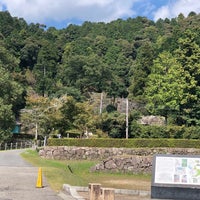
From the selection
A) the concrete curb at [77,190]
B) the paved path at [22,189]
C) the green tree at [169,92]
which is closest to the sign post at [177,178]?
→ the concrete curb at [77,190]

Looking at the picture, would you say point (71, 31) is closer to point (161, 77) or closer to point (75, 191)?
point (161, 77)

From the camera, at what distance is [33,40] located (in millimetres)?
112125

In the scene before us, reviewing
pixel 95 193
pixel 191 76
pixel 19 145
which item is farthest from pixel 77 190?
pixel 19 145

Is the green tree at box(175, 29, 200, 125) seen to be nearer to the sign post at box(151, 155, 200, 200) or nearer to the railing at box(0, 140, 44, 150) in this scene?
the railing at box(0, 140, 44, 150)

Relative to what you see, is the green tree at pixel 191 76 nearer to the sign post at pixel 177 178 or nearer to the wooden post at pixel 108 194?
the sign post at pixel 177 178

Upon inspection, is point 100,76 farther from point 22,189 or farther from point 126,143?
point 22,189

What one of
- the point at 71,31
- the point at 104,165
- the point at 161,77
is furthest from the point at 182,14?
the point at 104,165

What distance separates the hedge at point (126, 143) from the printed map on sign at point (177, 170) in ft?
73.0

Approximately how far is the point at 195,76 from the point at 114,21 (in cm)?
11014

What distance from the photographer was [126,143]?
118 ft

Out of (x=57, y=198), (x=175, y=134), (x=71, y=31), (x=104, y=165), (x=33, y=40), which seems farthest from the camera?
(x=71, y=31)

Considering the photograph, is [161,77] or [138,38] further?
[138,38]

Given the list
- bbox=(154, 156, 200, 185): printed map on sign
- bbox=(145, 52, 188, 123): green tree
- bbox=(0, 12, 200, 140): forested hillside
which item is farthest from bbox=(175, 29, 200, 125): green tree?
bbox=(154, 156, 200, 185): printed map on sign

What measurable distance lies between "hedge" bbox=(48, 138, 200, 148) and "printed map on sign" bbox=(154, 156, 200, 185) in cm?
2224
